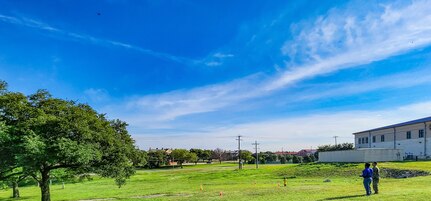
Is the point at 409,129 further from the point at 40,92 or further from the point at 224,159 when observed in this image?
the point at 224,159

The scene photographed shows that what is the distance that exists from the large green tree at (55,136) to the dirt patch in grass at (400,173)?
106 feet

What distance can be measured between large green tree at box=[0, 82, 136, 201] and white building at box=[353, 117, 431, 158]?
68.2 m

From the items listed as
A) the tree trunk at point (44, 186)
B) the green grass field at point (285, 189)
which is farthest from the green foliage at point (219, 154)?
the tree trunk at point (44, 186)

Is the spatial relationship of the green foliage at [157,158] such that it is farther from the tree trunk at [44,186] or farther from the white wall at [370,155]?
the tree trunk at [44,186]

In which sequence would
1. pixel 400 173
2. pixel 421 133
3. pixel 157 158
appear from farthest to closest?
pixel 157 158 → pixel 421 133 → pixel 400 173

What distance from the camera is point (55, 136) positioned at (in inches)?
1019

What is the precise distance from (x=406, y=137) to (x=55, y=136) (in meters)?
78.5

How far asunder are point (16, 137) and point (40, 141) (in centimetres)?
171

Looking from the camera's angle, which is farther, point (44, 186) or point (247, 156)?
point (247, 156)

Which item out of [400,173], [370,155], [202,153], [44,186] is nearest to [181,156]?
[202,153]

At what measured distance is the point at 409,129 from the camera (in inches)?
3199

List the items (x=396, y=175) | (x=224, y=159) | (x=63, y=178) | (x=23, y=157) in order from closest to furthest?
(x=23, y=157) → (x=63, y=178) → (x=396, y=175) → (x=224, y=159)

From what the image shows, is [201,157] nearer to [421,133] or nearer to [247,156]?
[247,156]

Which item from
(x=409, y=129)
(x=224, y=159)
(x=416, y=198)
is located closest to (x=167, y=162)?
(x=224, y=159)
